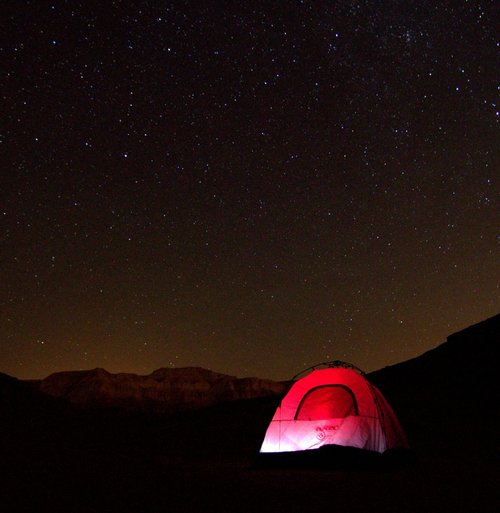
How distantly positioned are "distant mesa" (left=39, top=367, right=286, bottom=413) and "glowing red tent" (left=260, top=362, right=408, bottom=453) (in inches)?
3796

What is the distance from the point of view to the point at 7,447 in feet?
31.4

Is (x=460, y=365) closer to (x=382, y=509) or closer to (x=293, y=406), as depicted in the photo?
(x=293, y=406)

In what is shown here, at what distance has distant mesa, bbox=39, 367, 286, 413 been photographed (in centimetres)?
10819

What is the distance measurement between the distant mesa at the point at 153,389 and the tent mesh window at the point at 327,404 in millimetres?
96561

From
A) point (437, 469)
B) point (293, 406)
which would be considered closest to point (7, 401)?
point (293, 406)

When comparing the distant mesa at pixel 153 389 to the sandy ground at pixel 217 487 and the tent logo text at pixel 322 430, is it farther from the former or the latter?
the sandy ground at pixel 217 487

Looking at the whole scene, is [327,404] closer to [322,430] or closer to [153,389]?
[322,430]

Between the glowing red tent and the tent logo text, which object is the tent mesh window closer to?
the glowing red tent

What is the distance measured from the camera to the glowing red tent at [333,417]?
10.7m

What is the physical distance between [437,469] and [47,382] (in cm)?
12495

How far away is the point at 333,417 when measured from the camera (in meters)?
11.2

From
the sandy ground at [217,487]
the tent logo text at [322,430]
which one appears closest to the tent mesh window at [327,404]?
the tent logo text at [322,430]

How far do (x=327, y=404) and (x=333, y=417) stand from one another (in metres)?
0.33

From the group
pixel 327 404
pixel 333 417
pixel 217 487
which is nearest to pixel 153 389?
pixel 327 404
